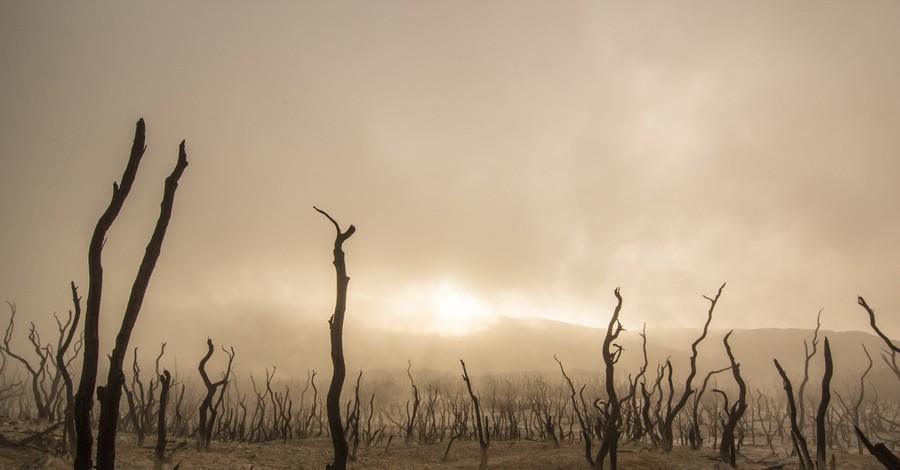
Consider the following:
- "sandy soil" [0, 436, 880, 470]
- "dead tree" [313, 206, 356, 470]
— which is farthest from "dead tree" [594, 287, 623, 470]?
"dead tree" [313, 206, 356, 470]

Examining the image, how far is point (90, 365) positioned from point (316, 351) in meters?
125

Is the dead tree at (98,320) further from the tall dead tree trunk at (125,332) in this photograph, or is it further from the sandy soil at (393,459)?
Answer: the sandy soil at (393,459)

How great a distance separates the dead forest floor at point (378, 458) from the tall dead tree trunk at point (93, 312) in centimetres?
687

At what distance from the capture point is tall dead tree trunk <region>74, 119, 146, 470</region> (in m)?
3.97

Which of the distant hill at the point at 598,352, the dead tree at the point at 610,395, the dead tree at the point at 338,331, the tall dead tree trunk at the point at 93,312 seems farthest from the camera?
the distant hill at the point at 598,352

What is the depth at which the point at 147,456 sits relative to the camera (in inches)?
419

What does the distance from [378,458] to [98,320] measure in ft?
36.6

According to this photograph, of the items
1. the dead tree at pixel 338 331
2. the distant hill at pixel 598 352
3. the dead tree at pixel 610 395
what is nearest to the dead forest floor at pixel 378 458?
the dead tree at pixel 610 395

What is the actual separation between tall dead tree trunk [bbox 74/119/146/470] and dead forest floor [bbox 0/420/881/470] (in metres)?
6.87

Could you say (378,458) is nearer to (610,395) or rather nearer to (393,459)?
(393,459)

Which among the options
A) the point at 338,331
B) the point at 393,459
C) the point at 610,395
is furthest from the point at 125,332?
the point at 393,459

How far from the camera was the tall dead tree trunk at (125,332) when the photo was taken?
4.00 m

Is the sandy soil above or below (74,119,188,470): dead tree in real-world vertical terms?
below

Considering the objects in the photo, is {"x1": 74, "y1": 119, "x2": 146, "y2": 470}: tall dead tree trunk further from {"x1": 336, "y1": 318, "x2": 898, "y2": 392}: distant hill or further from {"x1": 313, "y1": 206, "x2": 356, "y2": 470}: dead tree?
{"x1": 336, "y1": 318, "x2": 898, "y2": 392}: distant hill
